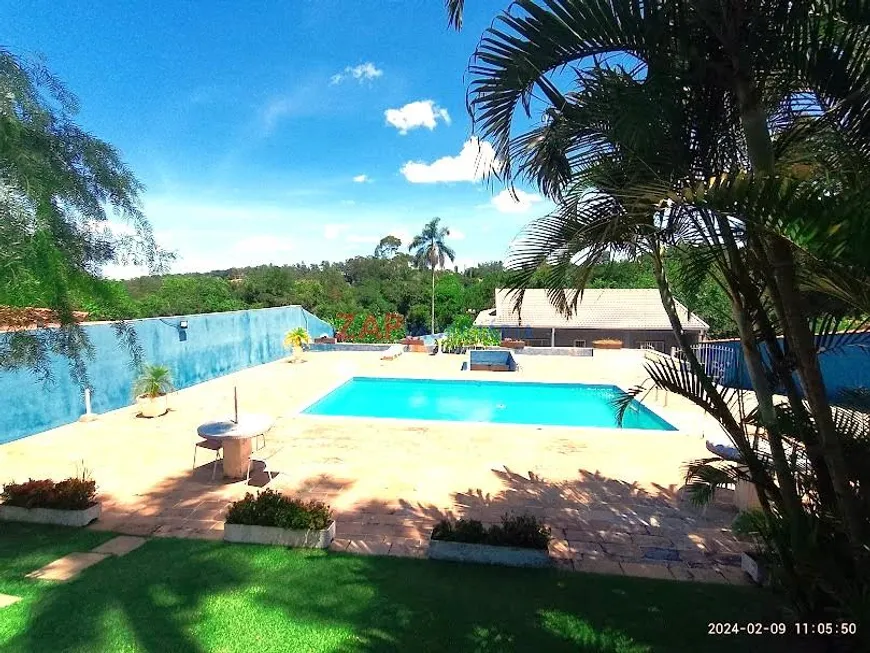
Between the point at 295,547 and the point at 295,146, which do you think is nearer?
the point at 295,547

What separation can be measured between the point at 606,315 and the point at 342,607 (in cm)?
2820

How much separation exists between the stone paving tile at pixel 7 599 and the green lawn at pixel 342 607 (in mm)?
82

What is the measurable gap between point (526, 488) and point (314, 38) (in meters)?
10.7

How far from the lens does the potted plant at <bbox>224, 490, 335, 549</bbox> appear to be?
5223 mm

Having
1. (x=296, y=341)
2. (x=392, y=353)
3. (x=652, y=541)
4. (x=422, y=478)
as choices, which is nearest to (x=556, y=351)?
(x=392, y=353)

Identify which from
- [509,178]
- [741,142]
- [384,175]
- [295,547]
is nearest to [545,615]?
[295,547]

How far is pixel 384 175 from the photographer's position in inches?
1268

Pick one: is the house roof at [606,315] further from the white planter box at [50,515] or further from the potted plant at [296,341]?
the white planter box at [50,515]

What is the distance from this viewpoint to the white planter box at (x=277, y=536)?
5.21 meters

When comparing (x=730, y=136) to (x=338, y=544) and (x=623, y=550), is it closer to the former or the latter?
(x=623, y=550)

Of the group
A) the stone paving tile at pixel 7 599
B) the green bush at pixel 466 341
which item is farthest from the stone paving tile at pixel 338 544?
the green bush at pixel 466 341

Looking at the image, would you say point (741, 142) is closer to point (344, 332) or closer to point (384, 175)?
point (344, 332)

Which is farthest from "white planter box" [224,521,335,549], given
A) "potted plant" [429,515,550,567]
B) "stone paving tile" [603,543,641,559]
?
"stone paving tile" [603,543,641,559]

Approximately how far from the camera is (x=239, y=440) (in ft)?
A: 25.0
